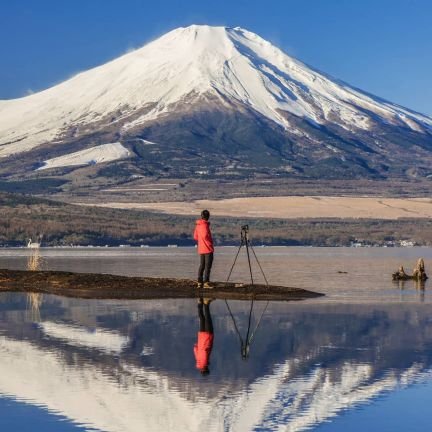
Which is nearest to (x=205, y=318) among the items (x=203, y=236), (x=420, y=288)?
(x=203, y=236)

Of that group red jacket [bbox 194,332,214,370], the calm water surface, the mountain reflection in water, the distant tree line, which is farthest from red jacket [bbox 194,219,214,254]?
the distant tree line

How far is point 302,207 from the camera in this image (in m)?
159

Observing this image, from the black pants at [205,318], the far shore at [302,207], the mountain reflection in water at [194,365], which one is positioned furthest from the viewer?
the far shore at [302,207]

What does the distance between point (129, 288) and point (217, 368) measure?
14.7 metres

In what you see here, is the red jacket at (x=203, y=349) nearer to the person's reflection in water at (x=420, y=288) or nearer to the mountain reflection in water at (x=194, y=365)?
the mountain reflection in water at (x=194, y=365)

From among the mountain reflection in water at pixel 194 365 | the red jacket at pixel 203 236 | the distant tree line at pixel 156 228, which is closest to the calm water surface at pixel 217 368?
the mountain reflection in water at pixel 194 365

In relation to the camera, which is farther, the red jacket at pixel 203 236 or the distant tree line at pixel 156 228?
the distant tree line at pixel 156 228

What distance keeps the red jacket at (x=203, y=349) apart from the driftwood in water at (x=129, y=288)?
868cm

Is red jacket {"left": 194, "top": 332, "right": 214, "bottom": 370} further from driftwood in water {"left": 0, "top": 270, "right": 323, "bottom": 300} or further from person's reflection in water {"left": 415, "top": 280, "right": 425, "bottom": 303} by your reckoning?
person's reflection in water {"left": 415, "top": 280, "right": 425, "bottom": 303}

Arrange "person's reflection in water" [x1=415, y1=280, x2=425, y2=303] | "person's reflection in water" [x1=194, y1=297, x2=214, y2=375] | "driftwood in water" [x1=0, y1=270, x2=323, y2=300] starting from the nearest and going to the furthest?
"person's reflection in water" [x1=194, y1=297, x2=214, y2=375], "driftwood in water" [x1=0, y1=270, x2=323, y2=300], "person's reflection in water" [x1=415, y1=280, x2=425, y2=303]

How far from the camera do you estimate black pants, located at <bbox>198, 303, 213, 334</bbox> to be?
21078 millimetres

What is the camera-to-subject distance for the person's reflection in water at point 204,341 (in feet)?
Answer: 53.7

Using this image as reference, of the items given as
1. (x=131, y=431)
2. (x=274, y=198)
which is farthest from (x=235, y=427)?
(x=274, y=198)

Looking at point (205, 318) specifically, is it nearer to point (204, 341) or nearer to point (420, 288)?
point (204, 341)
